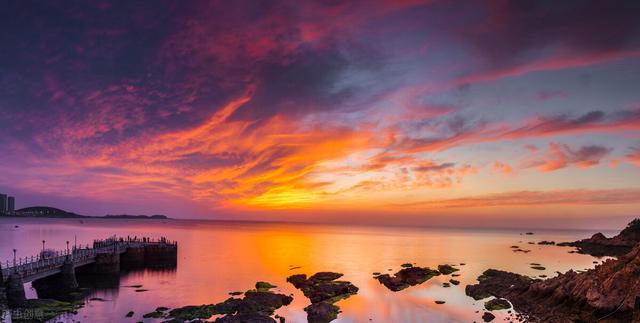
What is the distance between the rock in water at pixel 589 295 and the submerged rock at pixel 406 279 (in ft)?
73.4

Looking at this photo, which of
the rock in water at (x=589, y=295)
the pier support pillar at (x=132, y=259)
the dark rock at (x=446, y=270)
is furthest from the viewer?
the dark rock at (x=446, y=270)

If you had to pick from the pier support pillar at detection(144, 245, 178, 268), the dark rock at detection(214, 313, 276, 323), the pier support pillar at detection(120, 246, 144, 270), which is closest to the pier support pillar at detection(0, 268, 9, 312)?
the dark rock at detection(214, 313, 276, 323)

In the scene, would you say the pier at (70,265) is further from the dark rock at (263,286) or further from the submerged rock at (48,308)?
the dark rock at (263,286)

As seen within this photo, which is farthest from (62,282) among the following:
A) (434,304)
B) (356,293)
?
(434,304)

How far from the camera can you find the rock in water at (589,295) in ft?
135

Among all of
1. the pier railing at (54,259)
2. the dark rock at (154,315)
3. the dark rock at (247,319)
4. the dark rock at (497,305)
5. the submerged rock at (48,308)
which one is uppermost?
the pier railing at (54,259)

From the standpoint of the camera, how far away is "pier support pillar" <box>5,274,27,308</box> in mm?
48750

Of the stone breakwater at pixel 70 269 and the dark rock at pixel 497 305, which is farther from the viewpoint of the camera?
the dark rock at pixel 497 305

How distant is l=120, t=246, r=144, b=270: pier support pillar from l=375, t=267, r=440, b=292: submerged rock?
52947 mm

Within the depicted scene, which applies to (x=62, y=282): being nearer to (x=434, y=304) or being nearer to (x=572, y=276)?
(x=434, y=304)

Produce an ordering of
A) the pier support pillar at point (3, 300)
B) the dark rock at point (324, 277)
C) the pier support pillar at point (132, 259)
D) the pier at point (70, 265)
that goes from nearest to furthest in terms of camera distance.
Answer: the pier support pillar at point (3, 300)
the pier at point (70, 265)
the dark rock at point (324, 277)
the pier support pillar at point (132, 259)

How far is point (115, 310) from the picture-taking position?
54438 millimetres

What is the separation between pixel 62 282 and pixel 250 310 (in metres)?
33.7

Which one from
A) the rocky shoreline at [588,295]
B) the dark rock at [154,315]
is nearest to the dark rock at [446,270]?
the rocky shoreline at [588,295]
